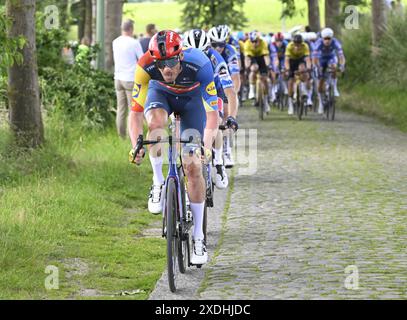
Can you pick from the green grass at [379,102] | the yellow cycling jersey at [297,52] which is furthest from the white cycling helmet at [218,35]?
the yellow cycling jersey at [297,52]

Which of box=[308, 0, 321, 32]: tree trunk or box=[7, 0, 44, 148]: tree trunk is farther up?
box=[308, 0, 321, 32]: tree trunk

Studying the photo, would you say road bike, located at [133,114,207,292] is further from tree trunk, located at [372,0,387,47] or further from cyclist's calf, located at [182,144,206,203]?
tree trunk, located at [372,0,387,47]

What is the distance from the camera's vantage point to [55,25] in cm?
2344

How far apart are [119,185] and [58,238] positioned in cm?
405

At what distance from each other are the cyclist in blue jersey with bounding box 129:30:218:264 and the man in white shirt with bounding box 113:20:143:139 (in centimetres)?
989

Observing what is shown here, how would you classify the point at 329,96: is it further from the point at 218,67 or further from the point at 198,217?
the point at 198,217

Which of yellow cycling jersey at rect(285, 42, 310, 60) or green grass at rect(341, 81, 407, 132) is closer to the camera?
green grass at rect(341, 81, 407, 132)

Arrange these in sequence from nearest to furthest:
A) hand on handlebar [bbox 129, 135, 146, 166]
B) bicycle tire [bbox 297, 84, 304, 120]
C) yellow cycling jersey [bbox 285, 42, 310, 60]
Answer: hand on handlebar [bbox 129, 135, 146, 166], bicycle tire [bbox 297, 84, 304, 120], yellow cycling jersey [bbox 285, 42, 310, 60]

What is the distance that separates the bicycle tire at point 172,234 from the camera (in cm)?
939

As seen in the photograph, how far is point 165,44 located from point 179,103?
1.08m

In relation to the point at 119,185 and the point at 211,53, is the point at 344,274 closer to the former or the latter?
the point at 211,53

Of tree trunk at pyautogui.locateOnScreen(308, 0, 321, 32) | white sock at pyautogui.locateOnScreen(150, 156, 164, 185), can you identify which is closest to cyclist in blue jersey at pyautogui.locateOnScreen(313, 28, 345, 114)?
tree trunk at pyautogui.locateOnScreen(308, 0, 321, 32)

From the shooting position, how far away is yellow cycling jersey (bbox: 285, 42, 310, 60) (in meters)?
29.3
